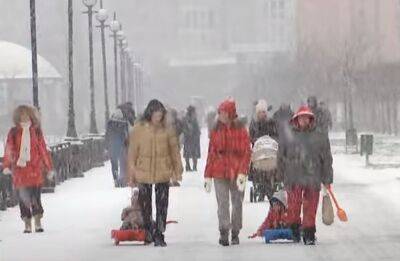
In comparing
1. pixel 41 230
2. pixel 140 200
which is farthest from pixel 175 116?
pixel 140 200

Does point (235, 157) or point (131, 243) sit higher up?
point (235, 157)

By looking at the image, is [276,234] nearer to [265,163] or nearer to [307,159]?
[307,159]

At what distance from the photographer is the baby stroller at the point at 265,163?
18.6 meters

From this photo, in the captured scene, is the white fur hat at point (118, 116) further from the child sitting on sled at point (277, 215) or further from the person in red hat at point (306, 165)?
the person in red hat at point (306, 165)

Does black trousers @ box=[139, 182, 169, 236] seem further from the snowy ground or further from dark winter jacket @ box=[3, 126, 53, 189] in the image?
dark winter jacket @ box=[3, 126, 53, 189]

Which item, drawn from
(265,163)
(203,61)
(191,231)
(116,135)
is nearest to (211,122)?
(265,163)

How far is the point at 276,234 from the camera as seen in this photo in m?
14.9

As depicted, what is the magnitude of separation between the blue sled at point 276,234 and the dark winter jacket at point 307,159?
69cm

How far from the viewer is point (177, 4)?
183875 mm

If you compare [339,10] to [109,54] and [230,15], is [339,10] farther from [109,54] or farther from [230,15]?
[230,15]

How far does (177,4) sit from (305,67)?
318 ft

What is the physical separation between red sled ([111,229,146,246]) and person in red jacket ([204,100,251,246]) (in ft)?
3.19

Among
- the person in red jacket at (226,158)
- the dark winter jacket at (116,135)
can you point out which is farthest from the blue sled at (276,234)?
the dark winter jacket at (116,135)

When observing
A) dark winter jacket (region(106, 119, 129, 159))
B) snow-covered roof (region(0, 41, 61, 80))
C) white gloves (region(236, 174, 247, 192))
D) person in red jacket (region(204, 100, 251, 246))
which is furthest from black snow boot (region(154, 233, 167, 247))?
snow-covered roof (region(0, 41, 61, 80))
